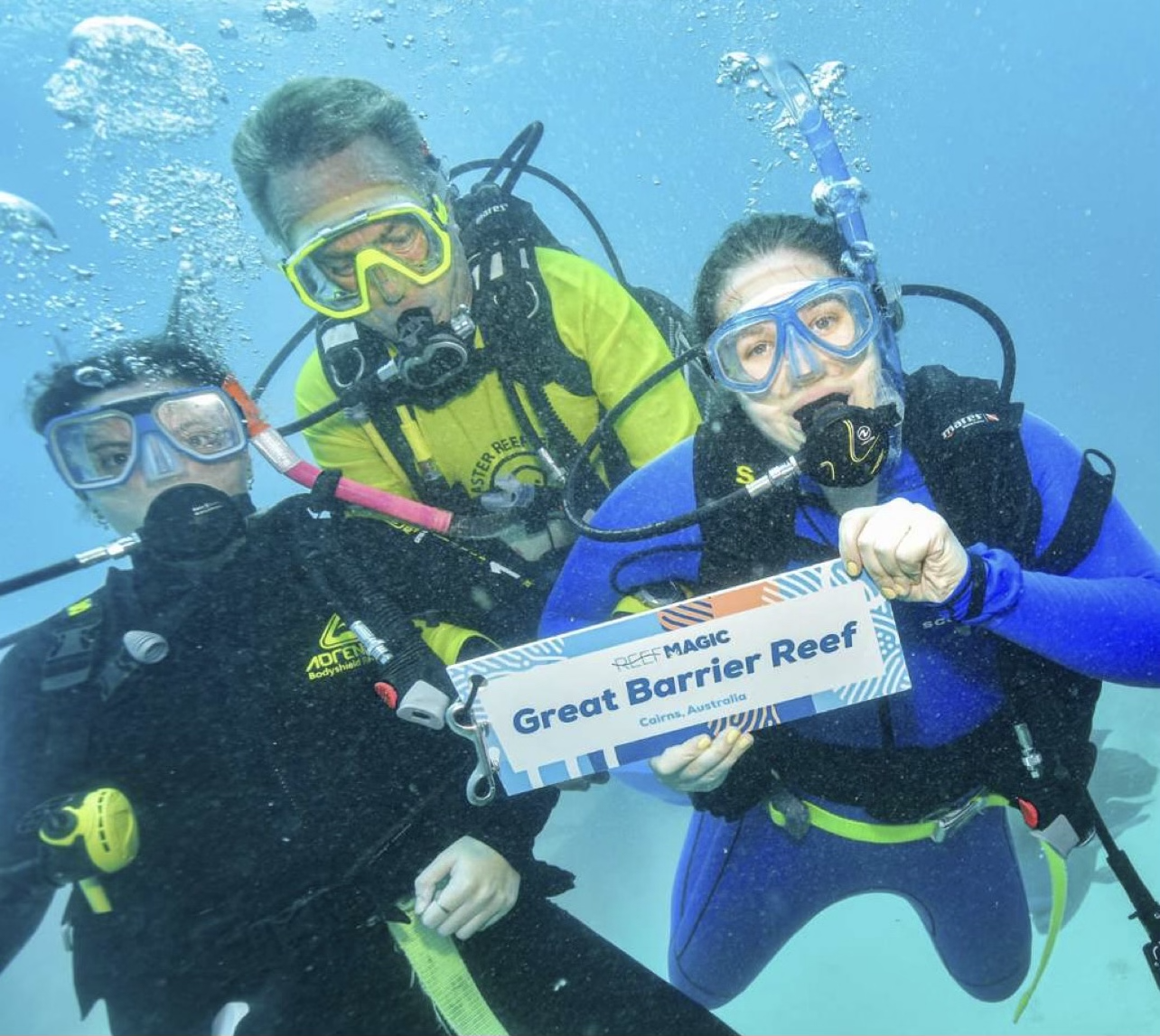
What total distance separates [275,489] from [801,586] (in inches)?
2064

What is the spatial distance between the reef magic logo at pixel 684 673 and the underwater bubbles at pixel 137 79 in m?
8.94

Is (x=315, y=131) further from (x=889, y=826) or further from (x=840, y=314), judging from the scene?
(x=889, y=826)

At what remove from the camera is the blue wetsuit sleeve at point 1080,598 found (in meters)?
2.15

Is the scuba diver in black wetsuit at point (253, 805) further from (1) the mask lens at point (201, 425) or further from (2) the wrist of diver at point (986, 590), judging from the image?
(2) the wrist of diver at point (986, 590)

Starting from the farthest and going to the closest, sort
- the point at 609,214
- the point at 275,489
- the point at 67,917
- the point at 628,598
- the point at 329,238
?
the point at 609,214
the point at 275,489
the point at 329,238
the point at 628,598
the point at 67,917

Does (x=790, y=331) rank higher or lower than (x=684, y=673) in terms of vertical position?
higher

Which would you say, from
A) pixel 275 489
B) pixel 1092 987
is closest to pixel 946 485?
pixel 1092 987

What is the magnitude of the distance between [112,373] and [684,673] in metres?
2.80

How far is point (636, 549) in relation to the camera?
3.16 metres

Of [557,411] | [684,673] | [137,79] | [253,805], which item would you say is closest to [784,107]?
[137,79]

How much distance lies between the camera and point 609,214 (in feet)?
234

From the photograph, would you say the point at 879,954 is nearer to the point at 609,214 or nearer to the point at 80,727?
the point at 80,727

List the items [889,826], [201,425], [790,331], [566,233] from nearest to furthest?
[790,331] < [201,425] < [889,826] < [566,233]

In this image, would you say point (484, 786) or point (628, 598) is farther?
point (628, 598)
